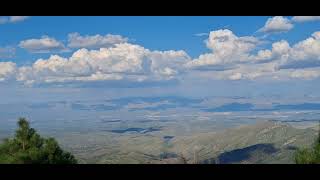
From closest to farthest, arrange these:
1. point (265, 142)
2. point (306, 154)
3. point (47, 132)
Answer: point (306, 154)
point (47, 132)
point (265, 142)
